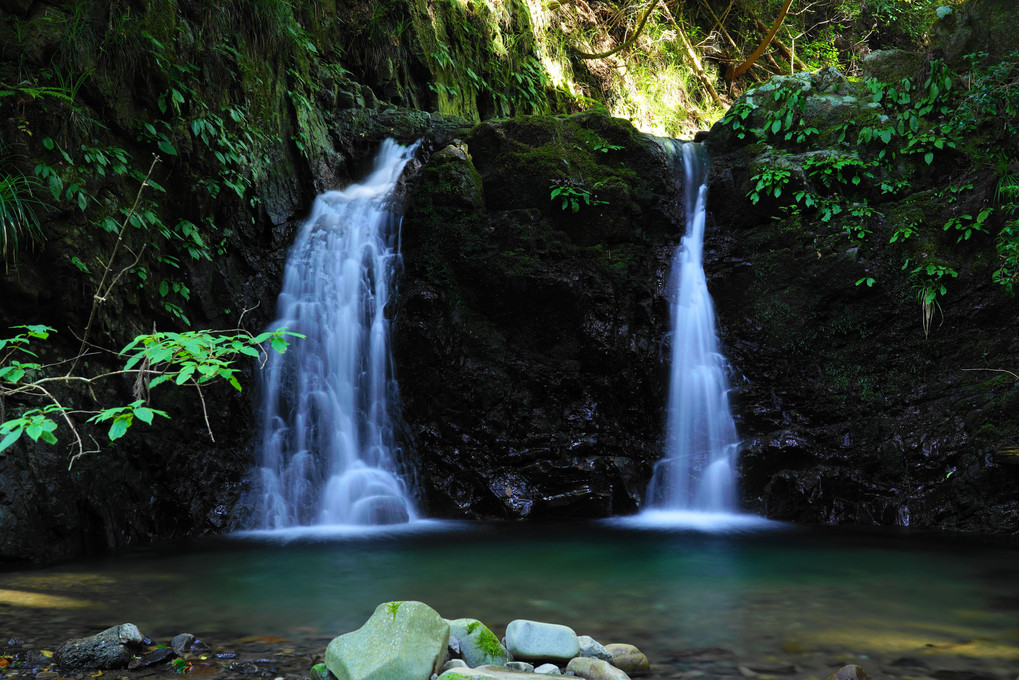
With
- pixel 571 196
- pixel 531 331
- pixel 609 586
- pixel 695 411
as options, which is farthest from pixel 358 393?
pixel 609 586

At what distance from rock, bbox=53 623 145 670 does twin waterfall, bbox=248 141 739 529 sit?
11.6 ft

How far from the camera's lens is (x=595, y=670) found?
299 centimetres

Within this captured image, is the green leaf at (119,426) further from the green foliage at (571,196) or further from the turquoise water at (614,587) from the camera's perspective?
the green foliage at (571,196)

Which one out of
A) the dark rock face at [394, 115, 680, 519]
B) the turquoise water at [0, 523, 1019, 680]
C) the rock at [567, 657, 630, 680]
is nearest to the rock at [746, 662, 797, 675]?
the turquoise water at [0, 523, 1019, 680]

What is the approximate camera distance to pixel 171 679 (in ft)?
9.85

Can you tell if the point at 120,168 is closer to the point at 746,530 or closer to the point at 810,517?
the point at 746,530

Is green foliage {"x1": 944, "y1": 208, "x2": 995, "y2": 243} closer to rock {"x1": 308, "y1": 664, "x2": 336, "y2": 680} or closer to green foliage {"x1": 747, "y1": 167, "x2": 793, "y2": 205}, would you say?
green foliage {"x1": 747, "y1": 167, "x2": 793, "y2": 205}

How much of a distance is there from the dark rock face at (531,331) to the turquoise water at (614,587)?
102 cm

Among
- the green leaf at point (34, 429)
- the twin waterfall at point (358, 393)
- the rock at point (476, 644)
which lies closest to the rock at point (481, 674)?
the rock at point (476, 644)

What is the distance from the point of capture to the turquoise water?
3.67m

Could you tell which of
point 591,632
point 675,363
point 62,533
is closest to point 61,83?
point 62,533

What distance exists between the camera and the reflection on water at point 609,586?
3715 millimetres

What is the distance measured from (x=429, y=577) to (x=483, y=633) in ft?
5.70

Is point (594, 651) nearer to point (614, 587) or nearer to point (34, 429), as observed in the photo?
point (614, 587)
